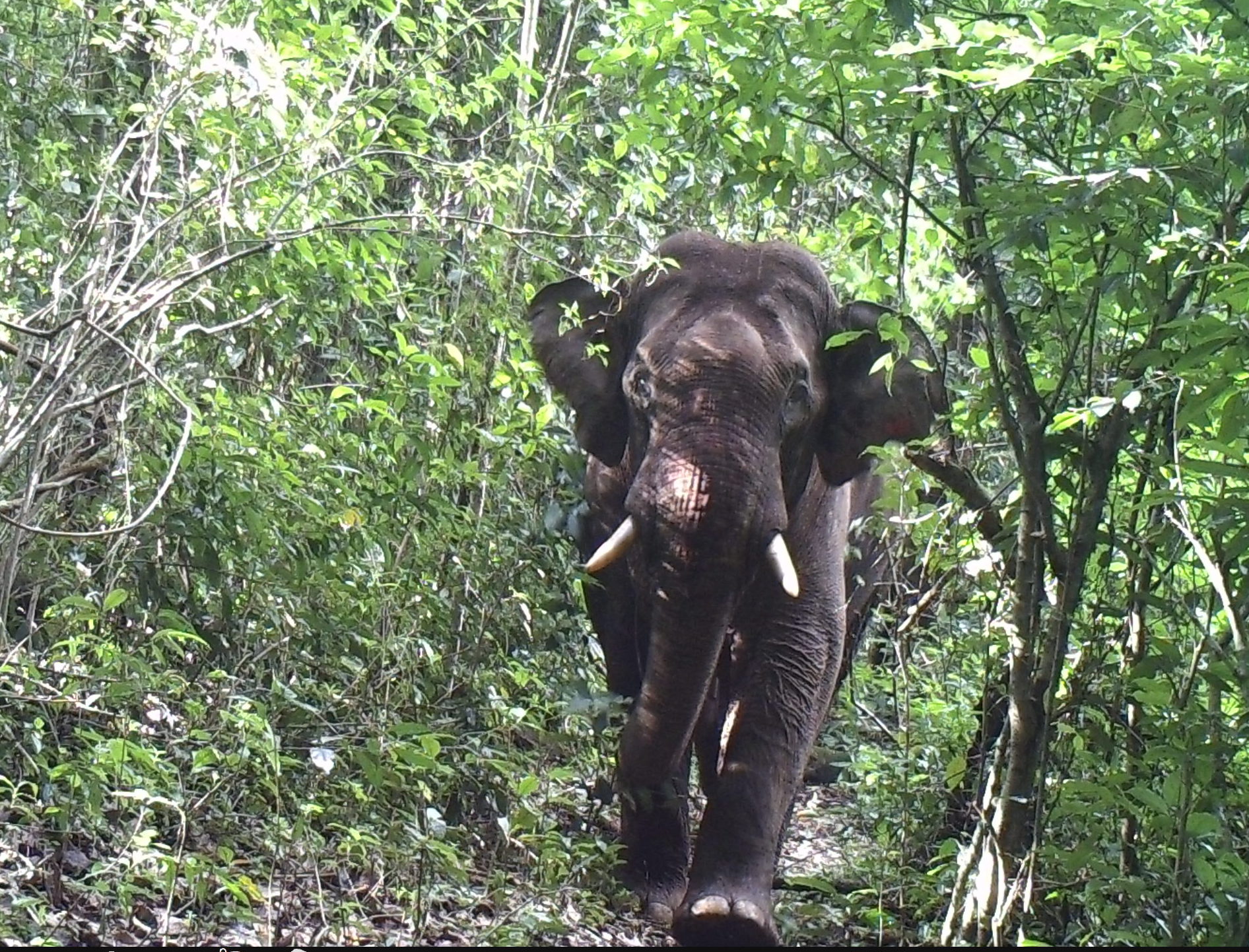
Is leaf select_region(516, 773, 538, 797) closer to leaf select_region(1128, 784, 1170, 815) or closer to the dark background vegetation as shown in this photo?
the dark background vegetation

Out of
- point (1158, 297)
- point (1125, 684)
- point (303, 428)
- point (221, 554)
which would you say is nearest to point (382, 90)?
point (303, 428)

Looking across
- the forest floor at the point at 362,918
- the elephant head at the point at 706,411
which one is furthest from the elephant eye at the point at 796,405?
the forest floor at the point at 362,918

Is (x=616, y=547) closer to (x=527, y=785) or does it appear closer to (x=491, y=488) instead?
(x=491, y=488)

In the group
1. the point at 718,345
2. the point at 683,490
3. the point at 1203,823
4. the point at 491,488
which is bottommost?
the point at 1203,823

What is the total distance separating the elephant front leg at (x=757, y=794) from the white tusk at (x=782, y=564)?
550 mm

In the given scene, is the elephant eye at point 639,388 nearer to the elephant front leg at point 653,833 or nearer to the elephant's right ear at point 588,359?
the elephant's right ear at point 588,359

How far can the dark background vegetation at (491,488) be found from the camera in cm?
411

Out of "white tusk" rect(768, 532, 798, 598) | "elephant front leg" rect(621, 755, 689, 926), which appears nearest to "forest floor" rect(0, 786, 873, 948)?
"elephant front leg" rect(621, 755, 689, 926)

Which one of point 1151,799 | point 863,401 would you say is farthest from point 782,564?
point 1151,799

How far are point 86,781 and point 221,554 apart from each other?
1.10 metres

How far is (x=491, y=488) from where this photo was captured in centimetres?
641

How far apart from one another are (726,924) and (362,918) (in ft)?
4.76

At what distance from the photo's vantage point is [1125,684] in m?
4.34

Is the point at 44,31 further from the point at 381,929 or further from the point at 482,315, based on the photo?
the point at 381,929
